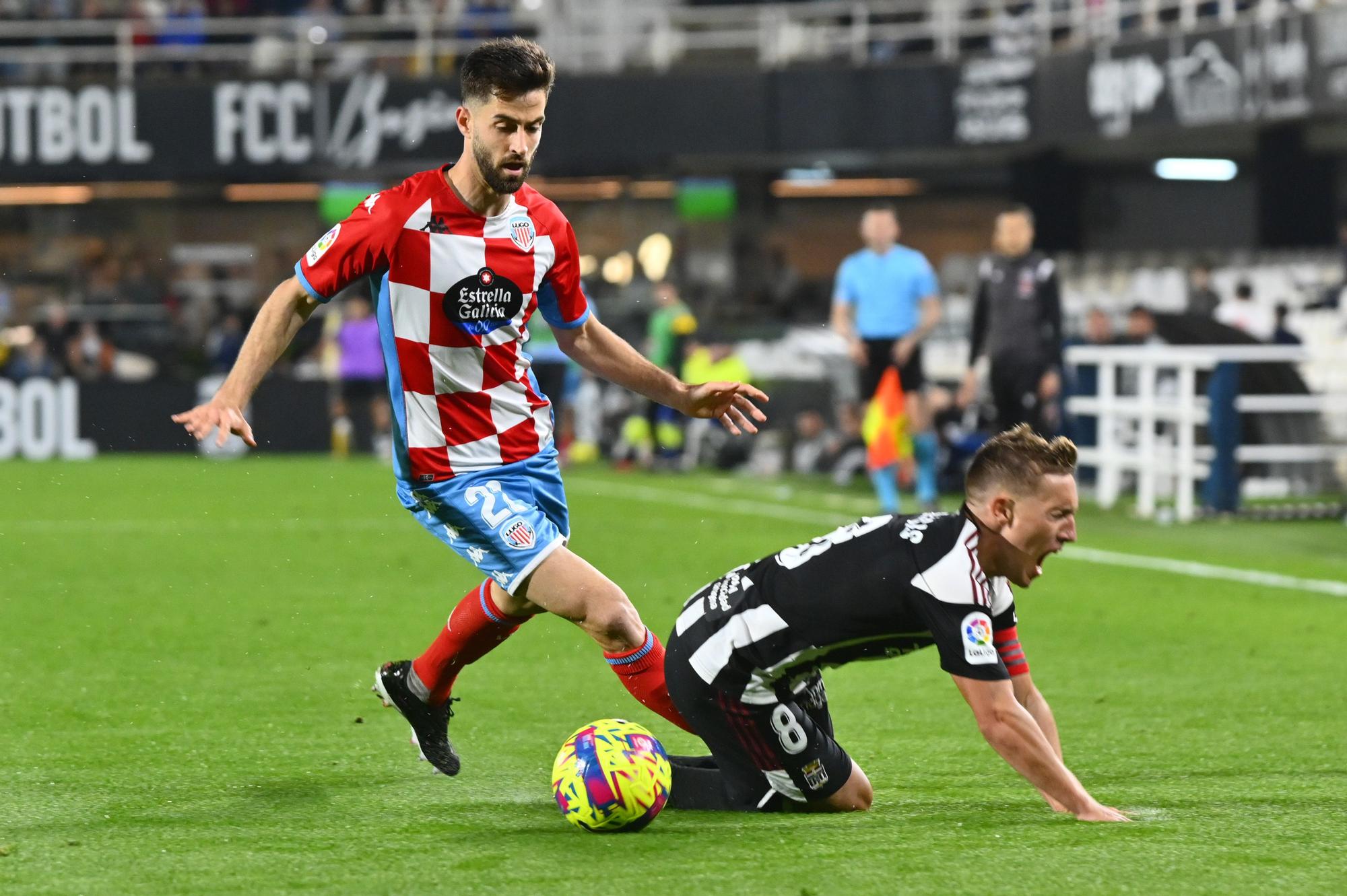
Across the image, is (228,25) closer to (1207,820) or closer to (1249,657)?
(1249,657)

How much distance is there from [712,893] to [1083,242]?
25295mm

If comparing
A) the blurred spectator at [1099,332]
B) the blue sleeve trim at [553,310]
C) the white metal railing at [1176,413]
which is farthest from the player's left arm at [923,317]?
the blue sleeve trim at [553,310]

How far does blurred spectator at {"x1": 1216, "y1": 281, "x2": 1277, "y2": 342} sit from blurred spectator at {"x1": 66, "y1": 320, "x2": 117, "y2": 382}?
1317 cm

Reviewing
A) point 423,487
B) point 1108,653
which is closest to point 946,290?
point 1108,653

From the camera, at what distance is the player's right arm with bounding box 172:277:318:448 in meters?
4.23

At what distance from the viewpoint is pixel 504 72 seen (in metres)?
4.55

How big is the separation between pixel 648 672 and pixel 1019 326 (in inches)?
321

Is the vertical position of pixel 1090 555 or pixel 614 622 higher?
pixel 614 622

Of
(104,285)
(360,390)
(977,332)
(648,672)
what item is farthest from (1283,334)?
(104,285)

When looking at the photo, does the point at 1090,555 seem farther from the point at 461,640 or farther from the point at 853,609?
the point at 853,609

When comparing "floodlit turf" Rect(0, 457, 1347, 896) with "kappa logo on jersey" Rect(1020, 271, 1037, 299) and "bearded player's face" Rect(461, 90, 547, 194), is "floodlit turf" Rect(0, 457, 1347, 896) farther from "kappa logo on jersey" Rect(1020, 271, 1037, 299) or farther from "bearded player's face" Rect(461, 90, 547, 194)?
"kappa logo on jersey" Rect(1020, 271, 1037, 299)

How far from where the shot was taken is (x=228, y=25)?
24719mm

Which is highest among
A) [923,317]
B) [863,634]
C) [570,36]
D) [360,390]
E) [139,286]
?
[570,36]

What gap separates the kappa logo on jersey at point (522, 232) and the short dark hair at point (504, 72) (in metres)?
0.36
